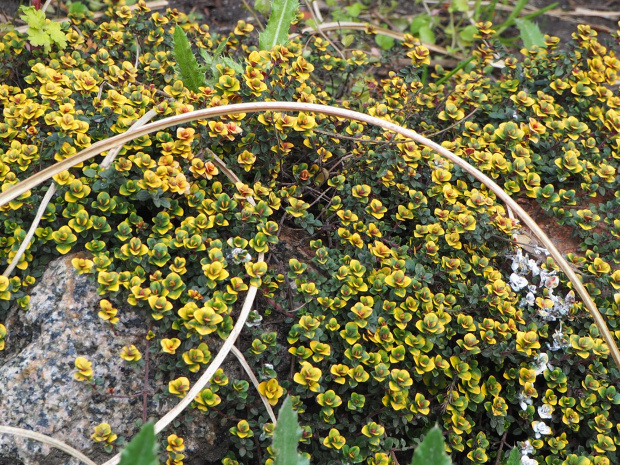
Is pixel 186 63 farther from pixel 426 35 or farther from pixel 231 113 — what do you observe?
pixel 426 35

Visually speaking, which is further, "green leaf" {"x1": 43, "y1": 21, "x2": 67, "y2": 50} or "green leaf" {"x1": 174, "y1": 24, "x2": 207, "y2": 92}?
"green leaf" {"x1": 43, "y1": 21, "x2": 67, "y2": 50}

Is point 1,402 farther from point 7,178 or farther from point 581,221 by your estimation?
point 581,221

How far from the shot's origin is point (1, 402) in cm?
214

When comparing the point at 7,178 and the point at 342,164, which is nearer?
the point at 7,178

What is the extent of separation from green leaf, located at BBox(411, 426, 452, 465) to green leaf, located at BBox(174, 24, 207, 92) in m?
1.97

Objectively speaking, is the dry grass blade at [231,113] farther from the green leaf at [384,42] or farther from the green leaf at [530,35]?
the green leaf at [530,35]

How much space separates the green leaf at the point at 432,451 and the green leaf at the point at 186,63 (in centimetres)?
197

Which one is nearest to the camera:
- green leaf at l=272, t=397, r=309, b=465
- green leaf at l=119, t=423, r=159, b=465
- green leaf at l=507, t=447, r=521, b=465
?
green leaf at l=119, t=423, r=159, b=465

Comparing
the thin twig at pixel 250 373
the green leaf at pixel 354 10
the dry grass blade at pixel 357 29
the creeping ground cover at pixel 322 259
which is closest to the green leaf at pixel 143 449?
the creeping ground cover at pixel 322 259

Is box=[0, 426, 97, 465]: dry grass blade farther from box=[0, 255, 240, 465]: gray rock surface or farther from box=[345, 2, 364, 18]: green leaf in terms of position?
box=[345, 2, 364, 18]: green leaf

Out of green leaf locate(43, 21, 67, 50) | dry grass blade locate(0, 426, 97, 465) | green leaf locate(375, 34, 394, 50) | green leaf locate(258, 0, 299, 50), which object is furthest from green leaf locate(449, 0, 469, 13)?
dry grass blade locate(0, 426, 97, 465)

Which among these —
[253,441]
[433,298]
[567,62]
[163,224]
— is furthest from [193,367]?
[567,62]

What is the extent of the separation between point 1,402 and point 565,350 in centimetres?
220

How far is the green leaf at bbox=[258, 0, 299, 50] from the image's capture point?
3.27 m
